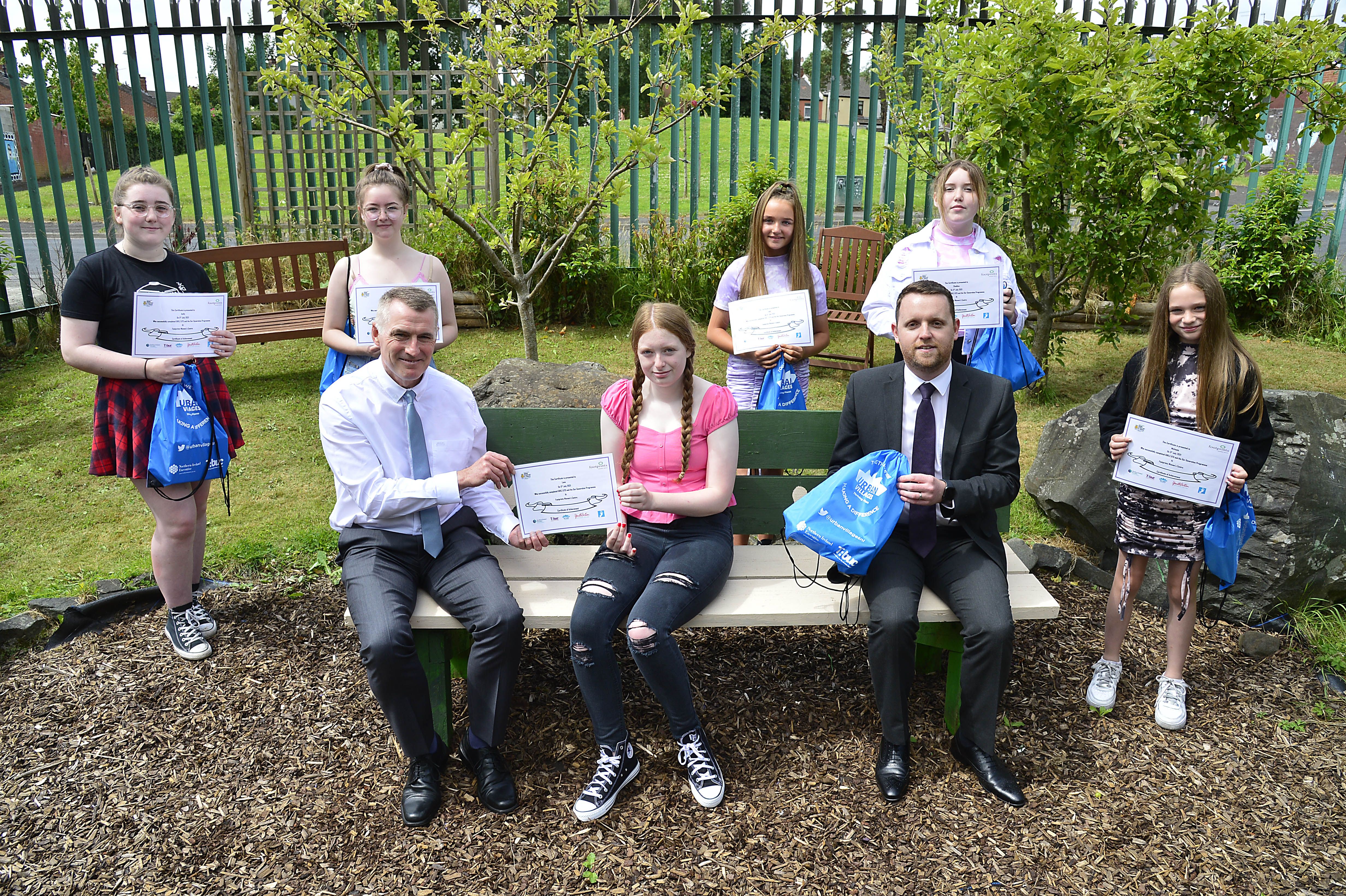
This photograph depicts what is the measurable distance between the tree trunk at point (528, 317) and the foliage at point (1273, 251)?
7349mm

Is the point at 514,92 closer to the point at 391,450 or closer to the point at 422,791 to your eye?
the point at 391,450

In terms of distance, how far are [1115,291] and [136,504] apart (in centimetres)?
702

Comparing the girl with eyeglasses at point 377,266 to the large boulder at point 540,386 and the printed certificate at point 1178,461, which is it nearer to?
the large boulder at point 540,386

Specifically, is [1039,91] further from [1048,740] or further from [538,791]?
[538,791]

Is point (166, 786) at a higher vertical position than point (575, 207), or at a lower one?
lower

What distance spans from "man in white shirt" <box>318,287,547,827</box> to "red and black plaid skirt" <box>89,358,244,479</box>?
0.99 metres

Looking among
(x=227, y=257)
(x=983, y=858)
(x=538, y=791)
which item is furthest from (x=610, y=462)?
(x=227, y=257)

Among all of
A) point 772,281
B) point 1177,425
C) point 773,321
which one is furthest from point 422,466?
point 1177,425

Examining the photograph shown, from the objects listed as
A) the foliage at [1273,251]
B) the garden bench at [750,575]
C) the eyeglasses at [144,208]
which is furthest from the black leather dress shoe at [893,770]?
the foliage at [1273,251]

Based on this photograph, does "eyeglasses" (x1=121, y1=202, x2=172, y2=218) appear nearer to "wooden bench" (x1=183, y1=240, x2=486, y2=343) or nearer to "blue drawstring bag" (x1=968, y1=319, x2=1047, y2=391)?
"blue drawstring bag" (x1=968, y1=319, x2=1047, y2=391)

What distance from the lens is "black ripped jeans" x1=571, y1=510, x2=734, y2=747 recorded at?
3.12 meters

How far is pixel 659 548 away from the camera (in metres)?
3.43

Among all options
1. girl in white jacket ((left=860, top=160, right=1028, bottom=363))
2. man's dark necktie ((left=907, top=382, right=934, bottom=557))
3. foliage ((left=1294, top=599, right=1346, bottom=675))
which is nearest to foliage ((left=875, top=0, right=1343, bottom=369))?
girl in white jacket ((left=860, top=160, right=1028, bottom=363))

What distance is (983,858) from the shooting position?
291cm
